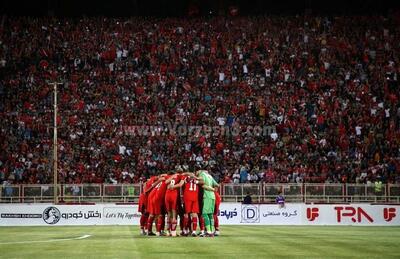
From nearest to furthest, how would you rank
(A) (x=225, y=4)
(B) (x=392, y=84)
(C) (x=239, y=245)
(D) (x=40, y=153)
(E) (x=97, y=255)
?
(E) (x=97, y=255)
(C) (x=239, y=245)
(D) (x=40, y=153)
(B) (x=392, y=84)
(A) (x=225, y=4)

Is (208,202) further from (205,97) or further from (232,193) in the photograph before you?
(205,97)

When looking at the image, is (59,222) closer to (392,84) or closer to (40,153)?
(40,153)

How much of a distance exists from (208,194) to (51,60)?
1311 inches

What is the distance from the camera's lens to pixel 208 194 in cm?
2367

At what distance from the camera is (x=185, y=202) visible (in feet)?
77.2

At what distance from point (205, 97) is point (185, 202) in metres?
27.8

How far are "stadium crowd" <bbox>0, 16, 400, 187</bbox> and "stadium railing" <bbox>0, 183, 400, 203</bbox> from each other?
287 cm

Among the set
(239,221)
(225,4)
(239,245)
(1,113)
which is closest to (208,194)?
(239,245)

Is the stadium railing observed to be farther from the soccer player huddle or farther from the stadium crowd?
the soccer player huddle

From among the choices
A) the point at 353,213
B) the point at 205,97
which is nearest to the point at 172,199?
the point at 353,213

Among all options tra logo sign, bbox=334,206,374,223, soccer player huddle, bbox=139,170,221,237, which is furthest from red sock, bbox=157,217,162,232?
tra logo sign, bbox=334,206,374,223

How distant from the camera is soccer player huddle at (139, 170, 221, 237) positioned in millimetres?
23500

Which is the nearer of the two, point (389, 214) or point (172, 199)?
point (172, 199)

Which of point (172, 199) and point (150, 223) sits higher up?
point (172, 199)
